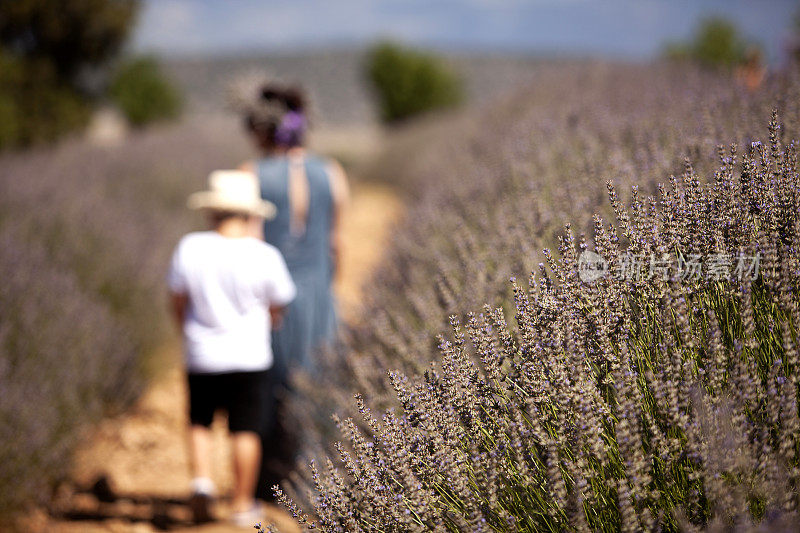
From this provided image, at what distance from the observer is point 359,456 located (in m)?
1.40

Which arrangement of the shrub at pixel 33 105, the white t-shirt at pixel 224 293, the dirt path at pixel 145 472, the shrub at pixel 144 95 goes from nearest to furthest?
the white t-shirt at pixel 224 293, the dirt path at pixel 145 472, the shrub at pixel 33 105, the shrub at pixel 144 95

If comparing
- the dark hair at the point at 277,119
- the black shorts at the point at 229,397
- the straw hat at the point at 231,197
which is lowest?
the black shorts at the point at 229,397

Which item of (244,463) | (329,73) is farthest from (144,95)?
(329,73)

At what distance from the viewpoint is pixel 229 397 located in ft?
9.95

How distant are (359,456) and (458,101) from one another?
22.9 meters

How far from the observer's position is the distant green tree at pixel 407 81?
22438mm

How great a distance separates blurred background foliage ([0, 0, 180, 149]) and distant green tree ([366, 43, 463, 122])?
13736 millimetres

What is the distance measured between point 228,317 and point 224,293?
111 mm

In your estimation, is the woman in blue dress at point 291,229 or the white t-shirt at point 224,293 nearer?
the white t-shirt at point 224,293

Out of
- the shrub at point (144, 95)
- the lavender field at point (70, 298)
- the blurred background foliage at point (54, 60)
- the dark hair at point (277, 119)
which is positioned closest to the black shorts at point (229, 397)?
the lavender field at point (70, 298)

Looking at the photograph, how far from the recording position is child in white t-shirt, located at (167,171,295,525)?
112 inches

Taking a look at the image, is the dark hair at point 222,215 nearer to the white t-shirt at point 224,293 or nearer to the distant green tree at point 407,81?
the white t-shirt at point 224,293

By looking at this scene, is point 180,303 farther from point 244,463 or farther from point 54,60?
point 54,60

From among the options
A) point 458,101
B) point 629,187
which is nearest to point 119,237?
point 629,187
